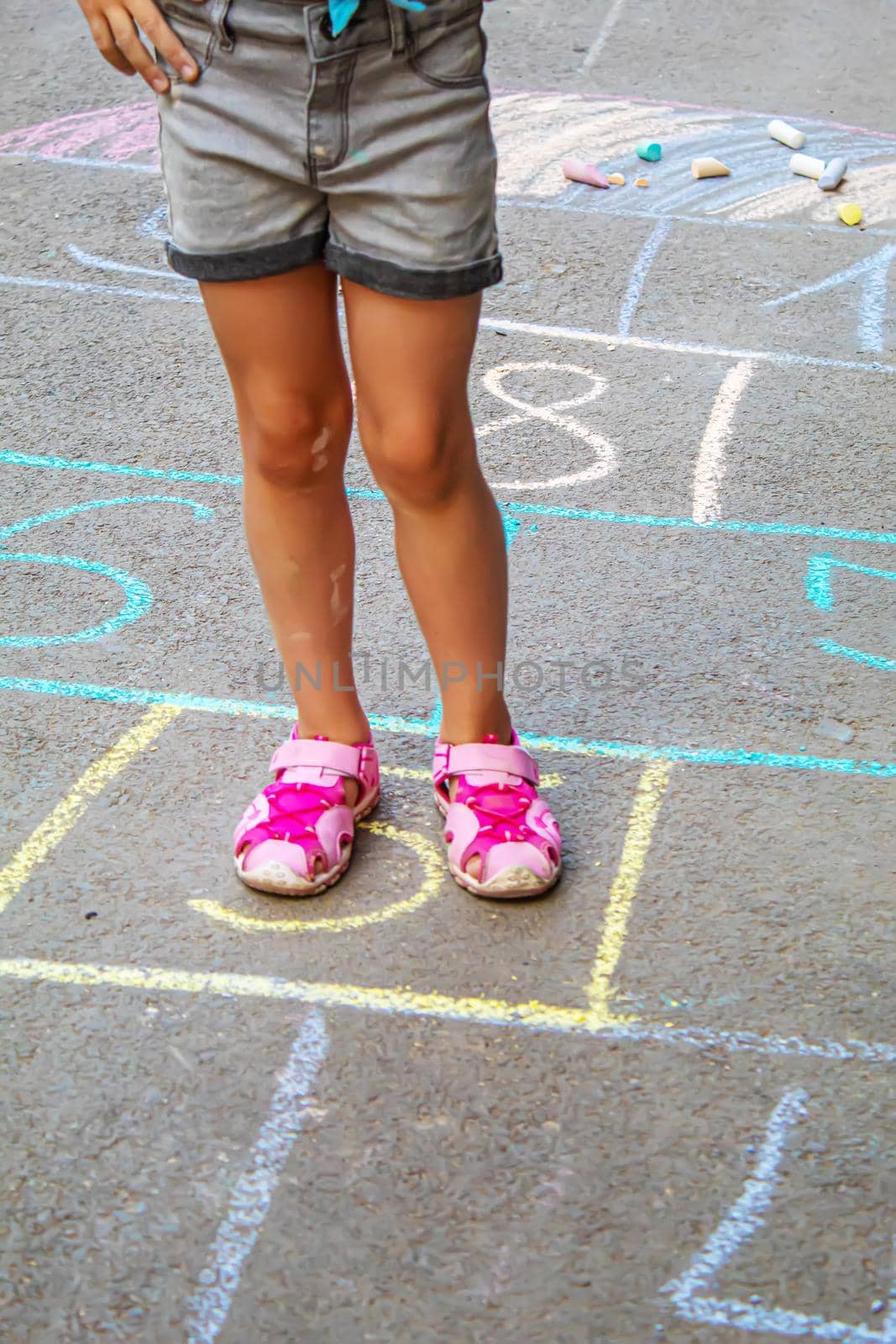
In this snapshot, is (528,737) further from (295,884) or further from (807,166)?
(807,166)

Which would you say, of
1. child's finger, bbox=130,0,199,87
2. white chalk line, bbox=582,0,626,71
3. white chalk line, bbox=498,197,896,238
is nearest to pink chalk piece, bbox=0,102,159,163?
white chalk line, bbox=498,197,896,238

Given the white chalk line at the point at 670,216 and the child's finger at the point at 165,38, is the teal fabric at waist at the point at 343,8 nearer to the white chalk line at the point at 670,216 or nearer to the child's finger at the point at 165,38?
the child's finger at the point at 165,38

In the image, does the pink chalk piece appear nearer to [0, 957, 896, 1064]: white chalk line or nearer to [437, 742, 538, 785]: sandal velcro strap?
[437, 742, 538, 785]: sandal velcro strap

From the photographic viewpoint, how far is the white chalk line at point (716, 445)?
3076 millimetres

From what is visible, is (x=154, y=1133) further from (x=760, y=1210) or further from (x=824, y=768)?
(x=824, y=768)

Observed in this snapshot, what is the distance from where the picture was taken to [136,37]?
1.68 meters

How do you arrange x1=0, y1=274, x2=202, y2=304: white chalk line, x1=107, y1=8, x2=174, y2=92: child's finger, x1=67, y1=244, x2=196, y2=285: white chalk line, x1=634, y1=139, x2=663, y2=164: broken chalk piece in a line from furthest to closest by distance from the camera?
x1=634, y1=139, x2=663, y2=164: broken chalk piece
x1=67, y1=244, x2=196, y2=285: white chalk line
x1=0, y1=274, x2=202, y2=304: white chalk line
x1=107, y1=8, x2=174, y2=92: child's finger

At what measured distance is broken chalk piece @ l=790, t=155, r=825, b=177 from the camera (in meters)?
4.74

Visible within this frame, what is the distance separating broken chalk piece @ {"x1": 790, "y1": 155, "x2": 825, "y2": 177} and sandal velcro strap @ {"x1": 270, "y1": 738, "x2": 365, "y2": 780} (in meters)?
3.53

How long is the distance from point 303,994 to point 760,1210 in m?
0.63

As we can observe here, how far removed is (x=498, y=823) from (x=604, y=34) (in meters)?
5.16

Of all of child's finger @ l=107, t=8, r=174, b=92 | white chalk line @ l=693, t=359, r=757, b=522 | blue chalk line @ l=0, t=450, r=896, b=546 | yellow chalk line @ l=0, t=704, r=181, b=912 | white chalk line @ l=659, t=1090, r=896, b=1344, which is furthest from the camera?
white chalk line @ l=693, t=359, r=757, b=522

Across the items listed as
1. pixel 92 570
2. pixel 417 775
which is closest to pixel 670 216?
pixel 92 570

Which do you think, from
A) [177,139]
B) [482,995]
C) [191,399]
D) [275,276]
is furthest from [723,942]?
[191,399]
